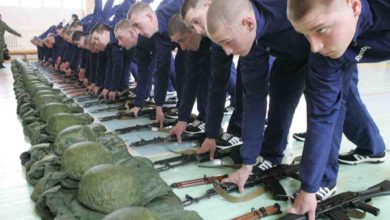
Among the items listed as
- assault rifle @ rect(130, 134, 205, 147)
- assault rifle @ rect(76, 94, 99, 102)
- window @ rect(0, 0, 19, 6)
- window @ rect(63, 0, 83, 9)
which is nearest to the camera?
assault rifle @ rect(130, 134, 205, 147)

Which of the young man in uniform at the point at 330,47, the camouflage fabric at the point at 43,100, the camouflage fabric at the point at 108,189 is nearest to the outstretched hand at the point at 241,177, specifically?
the young man in uniform at the point at 330,47

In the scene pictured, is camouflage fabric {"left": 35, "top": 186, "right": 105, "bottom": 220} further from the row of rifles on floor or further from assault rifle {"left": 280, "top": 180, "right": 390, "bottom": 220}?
assault rifle {"left": 280, "top": 180, "right": 390, "bottom": 220}

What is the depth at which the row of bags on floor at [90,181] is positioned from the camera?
2006mm

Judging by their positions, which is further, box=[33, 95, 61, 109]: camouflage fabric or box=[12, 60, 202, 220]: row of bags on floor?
box=[33, 95, 61, 109]: camouflage fabric

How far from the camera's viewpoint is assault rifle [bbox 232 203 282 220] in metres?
2.06

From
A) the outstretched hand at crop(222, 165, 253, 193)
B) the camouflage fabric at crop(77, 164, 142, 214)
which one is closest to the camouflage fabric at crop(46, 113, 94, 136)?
the camouflage fabric at crop(77, 164, 142, 214)

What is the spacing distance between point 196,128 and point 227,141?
1.98ft

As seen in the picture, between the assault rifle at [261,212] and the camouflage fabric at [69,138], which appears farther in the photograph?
the camouflage fabric at [69,138]

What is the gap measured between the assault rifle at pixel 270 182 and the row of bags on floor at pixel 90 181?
23 cm

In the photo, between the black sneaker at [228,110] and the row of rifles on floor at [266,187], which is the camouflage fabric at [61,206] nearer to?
the row of rifles on floor at [266,187]

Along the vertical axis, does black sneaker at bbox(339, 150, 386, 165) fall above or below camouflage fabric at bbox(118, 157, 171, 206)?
above

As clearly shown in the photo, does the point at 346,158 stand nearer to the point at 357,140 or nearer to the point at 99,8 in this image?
the point at 357,140

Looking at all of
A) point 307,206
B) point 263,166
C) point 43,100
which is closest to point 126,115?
point 43,100

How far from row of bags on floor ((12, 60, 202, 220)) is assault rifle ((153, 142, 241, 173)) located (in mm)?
187
